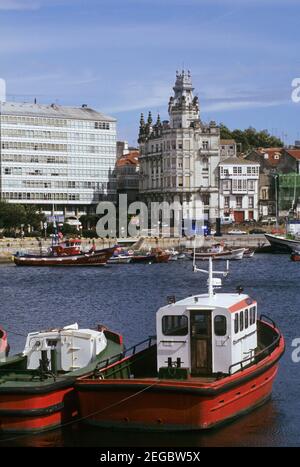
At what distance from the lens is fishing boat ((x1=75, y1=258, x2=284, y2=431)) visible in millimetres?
25172

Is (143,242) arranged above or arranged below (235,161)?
below

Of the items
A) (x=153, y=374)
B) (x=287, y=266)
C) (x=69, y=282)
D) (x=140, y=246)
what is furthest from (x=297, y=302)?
(x=140, y=246)

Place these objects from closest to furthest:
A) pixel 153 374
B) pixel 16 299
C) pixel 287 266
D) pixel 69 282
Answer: pixel 153 374, pixel 16 299, pixel 69 282, pixel 287 266

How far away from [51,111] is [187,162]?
2193cm

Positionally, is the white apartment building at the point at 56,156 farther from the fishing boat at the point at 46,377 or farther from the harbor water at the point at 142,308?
the fishing boat at the point at 46,377

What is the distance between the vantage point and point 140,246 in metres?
132

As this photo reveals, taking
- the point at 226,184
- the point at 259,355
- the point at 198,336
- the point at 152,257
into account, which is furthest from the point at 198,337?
the point at 226,184

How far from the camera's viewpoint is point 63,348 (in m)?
28.8

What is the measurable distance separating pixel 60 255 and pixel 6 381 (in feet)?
267

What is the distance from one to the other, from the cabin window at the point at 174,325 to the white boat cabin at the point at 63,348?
2953 mm

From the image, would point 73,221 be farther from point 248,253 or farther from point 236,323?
point 236,323

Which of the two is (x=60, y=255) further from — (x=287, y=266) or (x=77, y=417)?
(x=77, y=417)

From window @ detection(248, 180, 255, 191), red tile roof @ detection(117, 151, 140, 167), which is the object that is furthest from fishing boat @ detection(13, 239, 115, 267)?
red tile roof @ detection(117, 151, 140, 167)

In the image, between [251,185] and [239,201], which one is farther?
[239,201]
